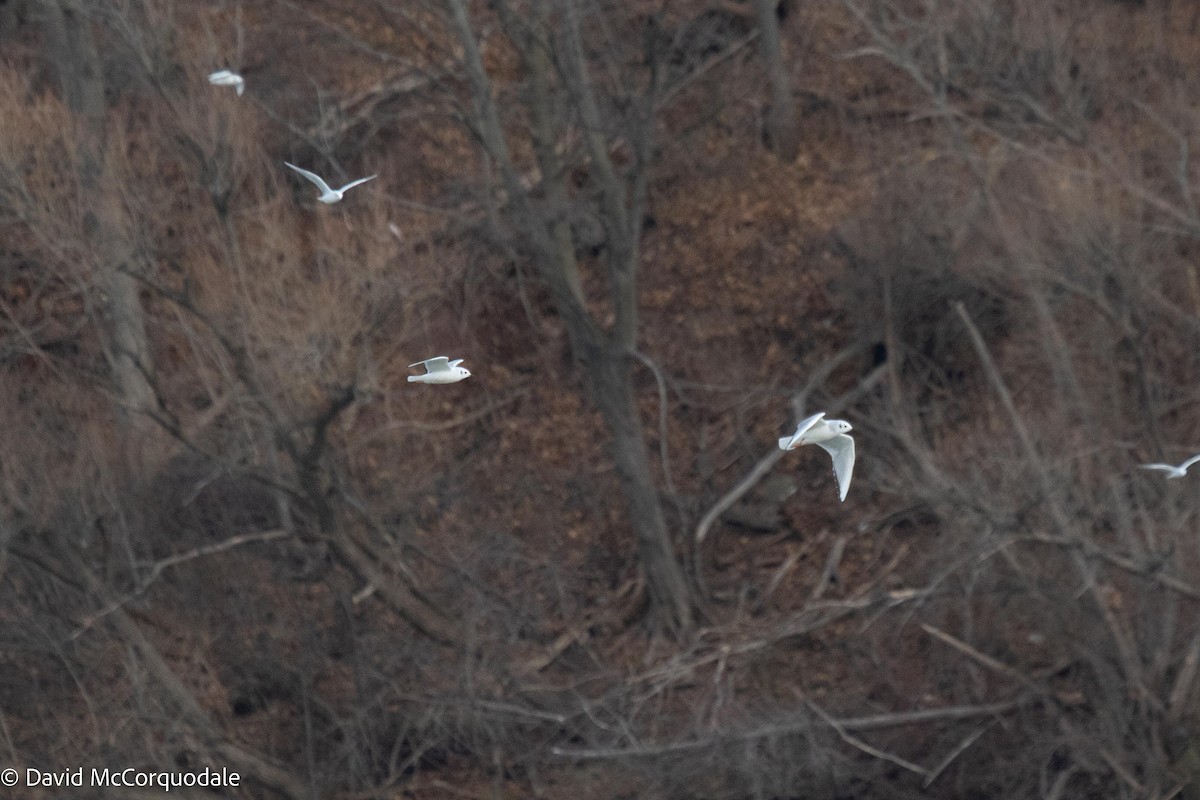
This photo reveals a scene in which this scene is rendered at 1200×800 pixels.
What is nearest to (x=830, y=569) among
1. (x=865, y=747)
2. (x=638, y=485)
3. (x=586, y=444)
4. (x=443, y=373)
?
→ (x=638, y=485)

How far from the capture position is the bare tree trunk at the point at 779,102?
19.6 meters

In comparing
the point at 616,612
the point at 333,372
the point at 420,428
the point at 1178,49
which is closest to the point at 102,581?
the point at 333,372

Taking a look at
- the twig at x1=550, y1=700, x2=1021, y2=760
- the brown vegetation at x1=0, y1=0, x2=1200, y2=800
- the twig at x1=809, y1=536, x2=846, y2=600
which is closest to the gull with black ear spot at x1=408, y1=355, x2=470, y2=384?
the brown vegetation at x1=0, y1=0, x2=1200, y2=800

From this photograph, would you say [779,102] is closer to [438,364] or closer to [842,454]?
[438,364]

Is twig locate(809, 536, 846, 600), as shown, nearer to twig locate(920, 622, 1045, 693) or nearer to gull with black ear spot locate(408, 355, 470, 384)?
twig locate(920, 622, 1045, 693)

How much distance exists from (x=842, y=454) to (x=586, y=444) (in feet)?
33.7

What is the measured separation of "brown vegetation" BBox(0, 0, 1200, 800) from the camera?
43.4 feet

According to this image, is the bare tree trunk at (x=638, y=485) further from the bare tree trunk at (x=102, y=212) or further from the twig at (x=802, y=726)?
the bare tree trunk at (x=102, y=212)

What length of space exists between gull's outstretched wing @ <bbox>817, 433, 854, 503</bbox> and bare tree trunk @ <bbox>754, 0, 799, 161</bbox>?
12.0 metres

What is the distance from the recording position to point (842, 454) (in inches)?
324

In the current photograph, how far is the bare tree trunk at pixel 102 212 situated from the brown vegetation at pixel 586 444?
0.19 ft

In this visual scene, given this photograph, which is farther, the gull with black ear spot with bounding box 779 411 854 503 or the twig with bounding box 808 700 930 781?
the twig with bounding box 808 700 930 781

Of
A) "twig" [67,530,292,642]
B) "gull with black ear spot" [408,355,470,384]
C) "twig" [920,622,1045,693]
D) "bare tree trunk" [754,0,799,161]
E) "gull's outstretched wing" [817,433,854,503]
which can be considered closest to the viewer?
"gull's outstretched wing" [817,433,854,503]

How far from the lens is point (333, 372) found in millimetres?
13555
